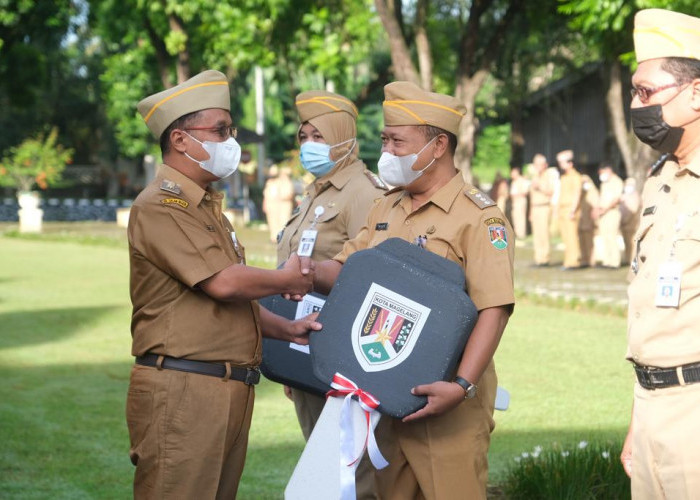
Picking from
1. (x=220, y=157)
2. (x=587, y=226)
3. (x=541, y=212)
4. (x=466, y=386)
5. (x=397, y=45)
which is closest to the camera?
(x=466, y=386)

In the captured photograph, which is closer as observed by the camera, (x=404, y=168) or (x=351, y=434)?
(x=351, y=434)

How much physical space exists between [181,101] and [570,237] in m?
18.4

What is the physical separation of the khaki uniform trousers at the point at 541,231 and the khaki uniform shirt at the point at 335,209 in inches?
674

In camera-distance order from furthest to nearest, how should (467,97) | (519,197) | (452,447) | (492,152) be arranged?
(492,152)
(519,197)
(467,97)
(452,447)

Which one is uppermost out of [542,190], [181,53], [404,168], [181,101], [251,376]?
[181,53]

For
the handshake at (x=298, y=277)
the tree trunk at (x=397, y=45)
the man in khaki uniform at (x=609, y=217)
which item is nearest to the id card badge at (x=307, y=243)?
the handshake at (x=298, y=277)

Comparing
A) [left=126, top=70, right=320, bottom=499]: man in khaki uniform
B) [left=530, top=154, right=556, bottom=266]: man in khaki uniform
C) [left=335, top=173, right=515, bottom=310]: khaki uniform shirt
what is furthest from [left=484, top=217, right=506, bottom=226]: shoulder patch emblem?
[left=530, top=154, right=556, bottom=266]: man in khaki uniform

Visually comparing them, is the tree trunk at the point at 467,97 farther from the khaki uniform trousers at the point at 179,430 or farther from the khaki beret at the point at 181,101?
the khaki uniform trousers at the point at 179,430

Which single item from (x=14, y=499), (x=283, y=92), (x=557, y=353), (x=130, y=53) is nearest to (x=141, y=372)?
(x=14, y=499)

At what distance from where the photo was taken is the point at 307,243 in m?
5.79

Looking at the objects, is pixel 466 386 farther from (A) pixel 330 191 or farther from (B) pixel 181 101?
(A) pixel 330 191

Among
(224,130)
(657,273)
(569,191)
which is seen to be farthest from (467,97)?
(657,273)

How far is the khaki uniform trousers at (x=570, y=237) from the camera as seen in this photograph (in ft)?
73.0

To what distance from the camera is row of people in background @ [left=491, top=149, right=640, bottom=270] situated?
882 inches
